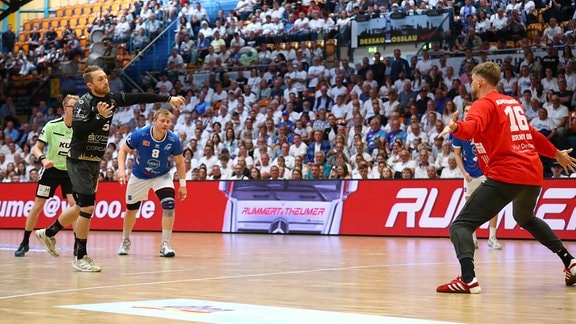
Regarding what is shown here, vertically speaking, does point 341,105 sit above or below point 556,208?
above

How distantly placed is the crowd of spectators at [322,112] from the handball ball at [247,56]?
0.18 m

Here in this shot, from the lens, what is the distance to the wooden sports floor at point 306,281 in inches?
260

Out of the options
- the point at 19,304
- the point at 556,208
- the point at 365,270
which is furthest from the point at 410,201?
the point at 19,304

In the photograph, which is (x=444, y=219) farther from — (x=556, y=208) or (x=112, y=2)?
(x=112, y=2)

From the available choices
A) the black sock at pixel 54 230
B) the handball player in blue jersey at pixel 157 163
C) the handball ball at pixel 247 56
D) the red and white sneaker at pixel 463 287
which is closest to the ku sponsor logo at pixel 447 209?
the handball player in blue jersey at pixel 157 163

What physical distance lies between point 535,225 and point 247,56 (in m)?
19.2

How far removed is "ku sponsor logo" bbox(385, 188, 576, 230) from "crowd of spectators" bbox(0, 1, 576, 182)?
73 cm

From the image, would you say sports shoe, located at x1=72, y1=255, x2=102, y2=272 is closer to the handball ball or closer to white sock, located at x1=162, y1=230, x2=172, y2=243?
white sock, located at x1=162, y1=230, x2=172, y2=243

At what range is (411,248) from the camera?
1430 centimetres

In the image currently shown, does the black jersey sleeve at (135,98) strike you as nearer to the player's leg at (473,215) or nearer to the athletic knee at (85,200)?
the athletic knee at (85,200)

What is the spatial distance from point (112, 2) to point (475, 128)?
32.1 meters

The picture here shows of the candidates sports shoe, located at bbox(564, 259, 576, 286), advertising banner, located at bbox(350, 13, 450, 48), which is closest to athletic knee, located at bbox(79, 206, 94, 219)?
sports shoe, located at bbox(564, 259, 576, 286)

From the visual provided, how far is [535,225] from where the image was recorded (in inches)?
340

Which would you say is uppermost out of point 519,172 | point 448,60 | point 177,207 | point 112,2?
point 112,2
